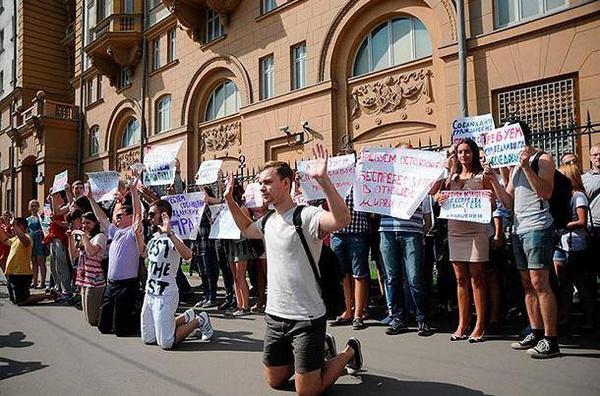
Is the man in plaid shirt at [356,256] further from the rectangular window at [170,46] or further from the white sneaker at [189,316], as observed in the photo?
the rectangular window at [170,46]

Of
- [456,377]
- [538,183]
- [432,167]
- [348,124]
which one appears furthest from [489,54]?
[456,377]

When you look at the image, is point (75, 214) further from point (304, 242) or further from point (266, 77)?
point (266, 77)

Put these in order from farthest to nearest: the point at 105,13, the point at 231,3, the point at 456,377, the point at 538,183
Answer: the point at 105,13 → the point at 231,3 → the point at 538,183 → the point at 456,377

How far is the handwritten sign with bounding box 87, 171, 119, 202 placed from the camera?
8.71 m

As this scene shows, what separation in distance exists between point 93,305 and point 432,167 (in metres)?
5.22

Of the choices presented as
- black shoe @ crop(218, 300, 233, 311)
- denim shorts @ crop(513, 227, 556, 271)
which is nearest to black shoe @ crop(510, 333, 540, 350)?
denim shorts @ crop(513, 227, 556, 271)

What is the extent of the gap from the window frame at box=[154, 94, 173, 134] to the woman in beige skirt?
19.7m

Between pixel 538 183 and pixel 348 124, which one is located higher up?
pixel 348 124

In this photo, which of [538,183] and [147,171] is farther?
[147,171]

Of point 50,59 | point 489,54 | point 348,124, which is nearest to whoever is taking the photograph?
point 489,54

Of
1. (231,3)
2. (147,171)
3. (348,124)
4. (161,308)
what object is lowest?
(161,308)

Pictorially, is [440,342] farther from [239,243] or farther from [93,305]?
[93,305]

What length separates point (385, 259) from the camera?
5934 mm

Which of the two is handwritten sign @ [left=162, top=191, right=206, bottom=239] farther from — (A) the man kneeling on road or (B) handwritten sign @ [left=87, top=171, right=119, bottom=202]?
(A) the man kneeling on road
